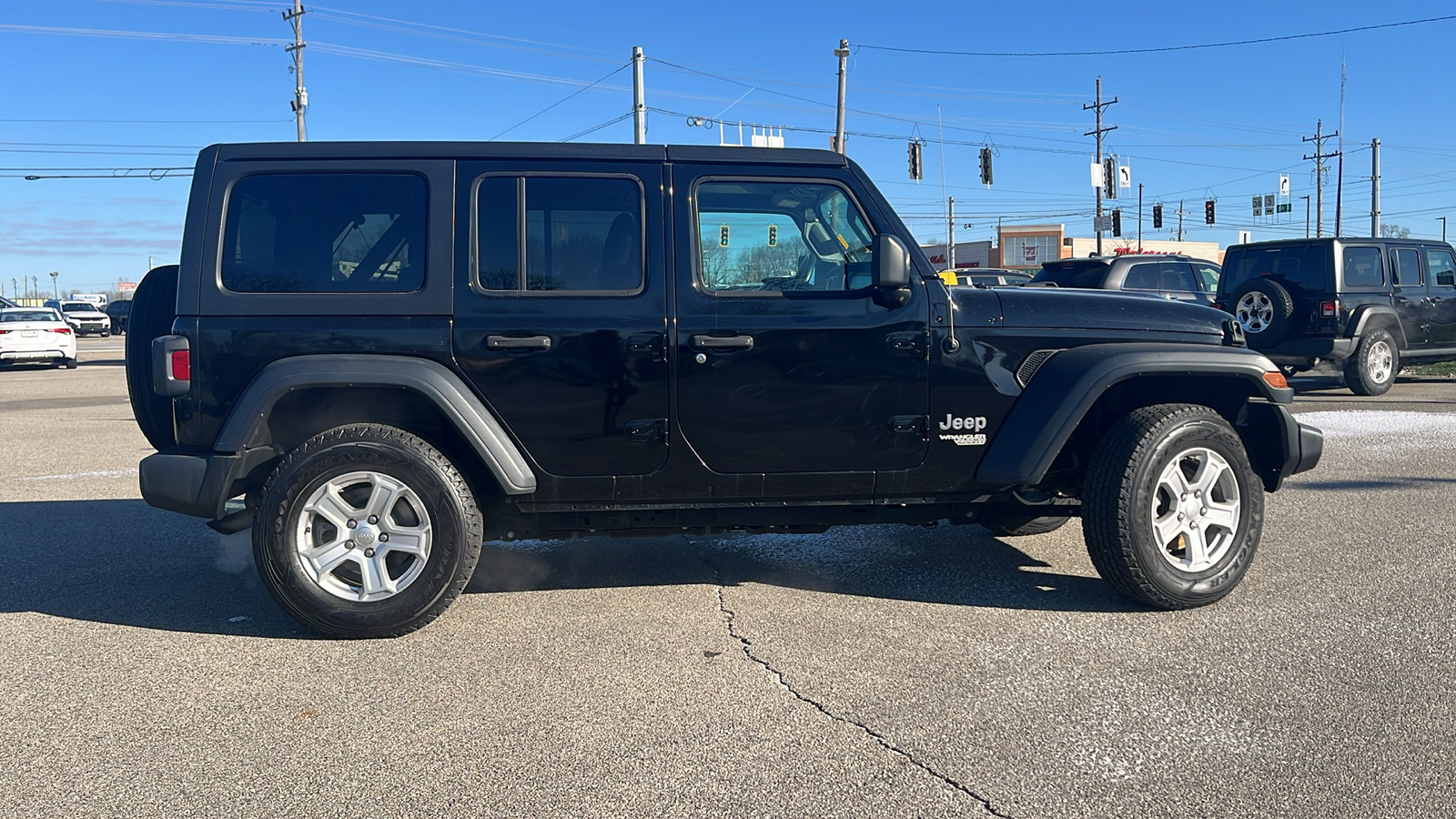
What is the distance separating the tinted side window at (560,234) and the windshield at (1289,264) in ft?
34.5

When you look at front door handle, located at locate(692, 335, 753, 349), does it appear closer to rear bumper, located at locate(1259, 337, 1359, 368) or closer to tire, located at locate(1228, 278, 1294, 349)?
tire, located at locate(1228, 278, 1294, 349)

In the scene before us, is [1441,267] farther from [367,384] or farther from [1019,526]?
Answer: [367,384]

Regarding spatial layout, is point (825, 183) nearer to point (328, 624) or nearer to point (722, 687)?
point (722, 687)

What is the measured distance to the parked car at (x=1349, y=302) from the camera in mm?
12250

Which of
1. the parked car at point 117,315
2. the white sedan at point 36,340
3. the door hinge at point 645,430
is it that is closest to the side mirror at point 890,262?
the door hinge at point 645,430

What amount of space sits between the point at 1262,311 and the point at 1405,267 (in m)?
2.31

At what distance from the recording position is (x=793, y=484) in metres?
4.45

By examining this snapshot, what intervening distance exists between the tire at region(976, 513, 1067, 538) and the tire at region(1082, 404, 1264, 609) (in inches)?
37.2

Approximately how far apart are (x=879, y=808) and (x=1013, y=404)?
7.11 ft

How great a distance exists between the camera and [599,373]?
4.27 m

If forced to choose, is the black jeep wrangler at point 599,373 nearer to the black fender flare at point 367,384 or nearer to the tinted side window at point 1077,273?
the black fender flare at point 367,384

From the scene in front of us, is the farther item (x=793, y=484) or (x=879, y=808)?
(x=793, y=484)

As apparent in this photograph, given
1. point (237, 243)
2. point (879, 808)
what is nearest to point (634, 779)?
point (879, 808)

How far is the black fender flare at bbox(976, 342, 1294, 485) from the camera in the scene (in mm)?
4355
